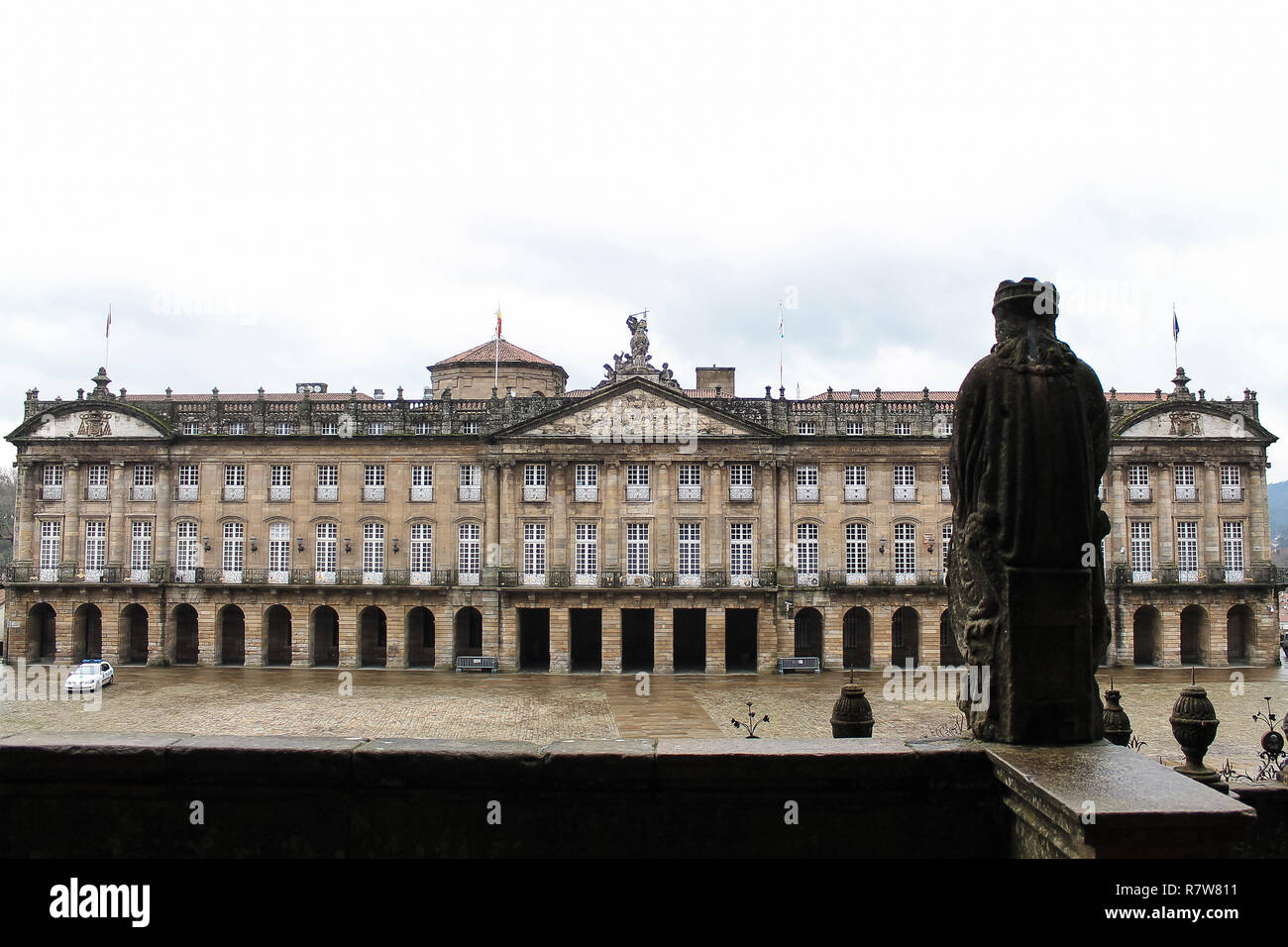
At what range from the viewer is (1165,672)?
3938 centimetres

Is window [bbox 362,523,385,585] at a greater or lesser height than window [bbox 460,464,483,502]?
lesser

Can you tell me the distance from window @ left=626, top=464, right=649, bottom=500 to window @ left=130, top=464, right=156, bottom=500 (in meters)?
22.1

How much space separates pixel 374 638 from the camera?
42656mm

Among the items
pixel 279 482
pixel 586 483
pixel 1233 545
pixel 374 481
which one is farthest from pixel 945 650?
pixel 279 482

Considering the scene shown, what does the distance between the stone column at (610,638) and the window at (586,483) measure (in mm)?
4785

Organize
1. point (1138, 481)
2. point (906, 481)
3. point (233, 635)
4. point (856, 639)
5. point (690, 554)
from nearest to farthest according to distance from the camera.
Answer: point (690, 554)
point (906, 481)
point (1138, 481)
point (856, 639)
point (233, 635)

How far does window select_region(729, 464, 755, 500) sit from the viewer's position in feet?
133

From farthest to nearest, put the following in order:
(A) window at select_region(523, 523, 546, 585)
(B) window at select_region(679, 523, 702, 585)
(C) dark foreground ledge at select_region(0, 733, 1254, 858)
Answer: (A) window at select_region(523, 523, 546, 585) → (B) window at select_region(679, 523, 702, 585) → (C) dark foreground ledge at select_region(0, 733, 1254, 858)

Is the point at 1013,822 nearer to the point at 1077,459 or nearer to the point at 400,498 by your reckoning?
the point at 1077,459

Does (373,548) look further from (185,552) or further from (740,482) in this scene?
(740,482)

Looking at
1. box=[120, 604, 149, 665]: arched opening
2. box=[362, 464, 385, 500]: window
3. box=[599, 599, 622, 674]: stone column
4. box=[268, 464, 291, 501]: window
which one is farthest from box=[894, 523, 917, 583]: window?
box=[120, 604, 149, 665]: arched opening

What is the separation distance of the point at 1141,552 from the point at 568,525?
26221mm

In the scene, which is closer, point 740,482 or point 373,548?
point 740,482

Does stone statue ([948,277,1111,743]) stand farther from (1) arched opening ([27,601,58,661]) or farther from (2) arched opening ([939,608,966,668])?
(1) arched opening ([27,601,58,661])
